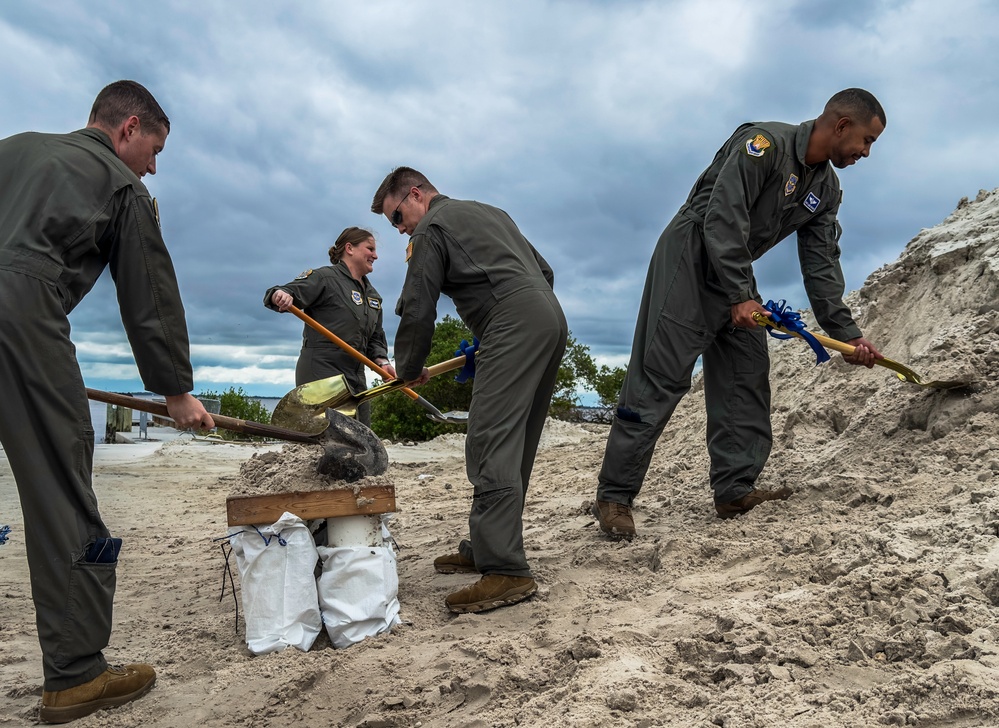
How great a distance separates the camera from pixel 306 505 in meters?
2.89

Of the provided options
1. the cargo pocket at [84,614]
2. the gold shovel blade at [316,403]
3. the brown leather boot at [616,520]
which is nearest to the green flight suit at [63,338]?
the cargo pocket at [84,614]

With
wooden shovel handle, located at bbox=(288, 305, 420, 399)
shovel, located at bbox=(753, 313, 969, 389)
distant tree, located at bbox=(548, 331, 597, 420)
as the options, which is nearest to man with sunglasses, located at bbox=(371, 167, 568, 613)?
shovel, located at bbox=(753, 313, 969, 389)

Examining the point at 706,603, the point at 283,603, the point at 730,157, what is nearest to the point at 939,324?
the point at 730,157

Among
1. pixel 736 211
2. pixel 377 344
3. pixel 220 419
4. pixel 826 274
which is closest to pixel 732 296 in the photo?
pixel 736 211

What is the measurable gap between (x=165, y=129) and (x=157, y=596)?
236 centimetres

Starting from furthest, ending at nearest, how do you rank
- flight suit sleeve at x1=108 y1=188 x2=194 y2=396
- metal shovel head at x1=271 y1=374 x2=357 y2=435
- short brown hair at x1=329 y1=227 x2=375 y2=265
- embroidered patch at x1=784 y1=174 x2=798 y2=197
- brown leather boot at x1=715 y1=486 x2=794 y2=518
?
short brown hair at x1=329 y1=227 x2=375 y2=265 → brown leather boot at x1=715 y1=486 x2=794 y2=518 → embroidered patch at x1=784 y1=174 x2=798 y2=197 → metal shovel head at x1=271 y1=374 x2=357 y2=435 → flight suit sleeve at x1=108 y1=188 x2=194 y2=396

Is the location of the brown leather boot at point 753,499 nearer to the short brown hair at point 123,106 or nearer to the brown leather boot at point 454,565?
the brown leather boot at point 454,565

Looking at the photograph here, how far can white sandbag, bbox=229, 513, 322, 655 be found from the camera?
2.83 metres

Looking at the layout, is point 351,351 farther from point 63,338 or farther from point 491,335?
point 63,338

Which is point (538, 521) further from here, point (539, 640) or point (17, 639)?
point (17, 639)

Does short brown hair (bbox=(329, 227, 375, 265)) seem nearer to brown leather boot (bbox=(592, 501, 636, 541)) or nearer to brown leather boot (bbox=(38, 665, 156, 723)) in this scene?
brown leather boot (bbox=(592, 501, 636, 541))

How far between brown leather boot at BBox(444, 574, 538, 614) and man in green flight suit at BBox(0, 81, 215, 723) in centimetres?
110

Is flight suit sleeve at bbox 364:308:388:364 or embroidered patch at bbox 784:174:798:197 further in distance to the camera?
flight suit sleeve at bbox 364:308:388:364

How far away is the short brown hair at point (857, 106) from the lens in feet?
11.6
